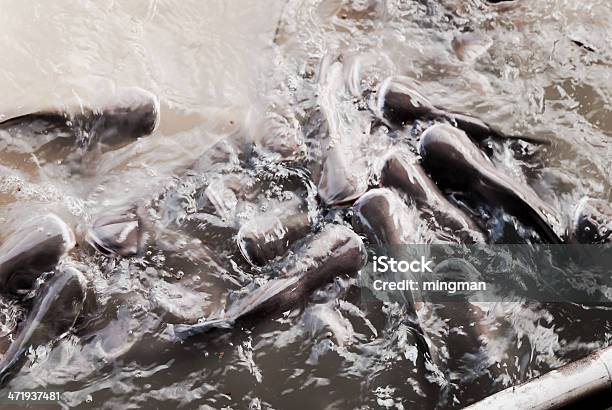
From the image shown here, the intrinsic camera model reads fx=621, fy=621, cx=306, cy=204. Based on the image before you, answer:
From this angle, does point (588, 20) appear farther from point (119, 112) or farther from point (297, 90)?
point (119, 112)

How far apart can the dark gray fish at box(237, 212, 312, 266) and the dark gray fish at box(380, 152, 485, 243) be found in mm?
368

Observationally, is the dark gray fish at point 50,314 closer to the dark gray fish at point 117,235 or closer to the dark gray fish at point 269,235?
the dark gray fish at point 117,235

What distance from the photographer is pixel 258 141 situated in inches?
98.8

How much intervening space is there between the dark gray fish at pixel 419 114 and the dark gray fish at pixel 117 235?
1.10m

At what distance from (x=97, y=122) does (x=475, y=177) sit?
1517mm

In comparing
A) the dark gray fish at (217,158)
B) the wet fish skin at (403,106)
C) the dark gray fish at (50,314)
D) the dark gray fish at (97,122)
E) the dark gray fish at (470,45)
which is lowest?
the dark gray fish at (50,314)

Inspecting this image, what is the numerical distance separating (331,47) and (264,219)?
38.4 inches

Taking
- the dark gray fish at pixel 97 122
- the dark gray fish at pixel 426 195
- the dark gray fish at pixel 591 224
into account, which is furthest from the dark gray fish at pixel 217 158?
the dark gray fish at pixel 591 224

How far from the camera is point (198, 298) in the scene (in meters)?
2.15

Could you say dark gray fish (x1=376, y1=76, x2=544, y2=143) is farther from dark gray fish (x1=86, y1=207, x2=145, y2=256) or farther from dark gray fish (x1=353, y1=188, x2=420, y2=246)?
dark gray fish (x1=86, y1=207, x2=145, y2=256)

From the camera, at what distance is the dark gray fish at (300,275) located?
206 cm

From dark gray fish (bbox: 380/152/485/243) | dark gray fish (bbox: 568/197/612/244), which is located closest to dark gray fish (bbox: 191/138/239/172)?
dark gray fish (bbox: 380/152/485/243)

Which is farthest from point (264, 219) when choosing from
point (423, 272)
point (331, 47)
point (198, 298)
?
point (331, 47)

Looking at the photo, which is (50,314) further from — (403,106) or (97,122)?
(403,106)
